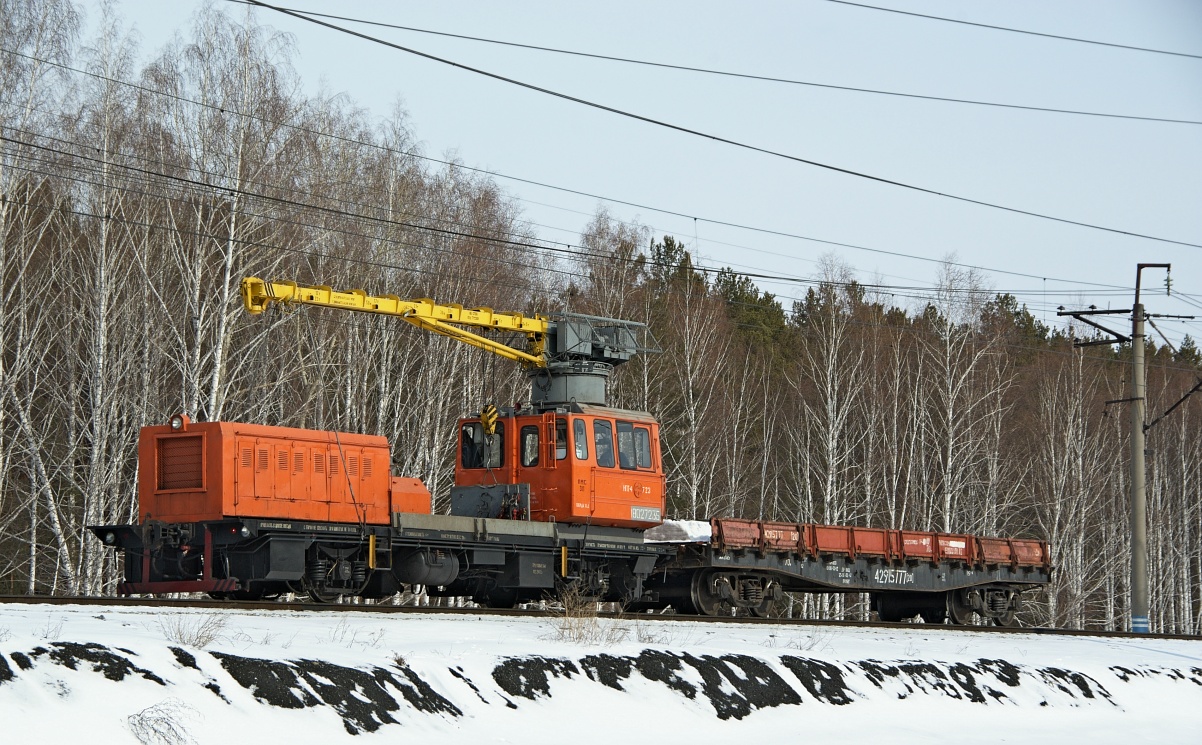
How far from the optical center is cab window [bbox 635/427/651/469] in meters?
23.5

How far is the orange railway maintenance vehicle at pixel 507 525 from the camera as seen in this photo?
18.3 metres

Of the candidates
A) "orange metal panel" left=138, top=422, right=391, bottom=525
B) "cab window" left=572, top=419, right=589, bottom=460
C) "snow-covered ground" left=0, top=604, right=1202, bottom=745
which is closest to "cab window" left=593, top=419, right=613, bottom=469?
"cab window" left=572, top=419, right=589, bottom=460

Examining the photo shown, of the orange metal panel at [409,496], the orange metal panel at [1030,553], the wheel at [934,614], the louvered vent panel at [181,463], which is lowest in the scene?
the wheel at [934,614]

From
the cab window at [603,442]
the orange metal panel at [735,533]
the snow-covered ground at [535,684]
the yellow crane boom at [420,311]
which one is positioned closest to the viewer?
the snow-covered ground at [535,684]

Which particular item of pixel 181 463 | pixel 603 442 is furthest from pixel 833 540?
pixel 181 463

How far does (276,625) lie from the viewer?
13.3m

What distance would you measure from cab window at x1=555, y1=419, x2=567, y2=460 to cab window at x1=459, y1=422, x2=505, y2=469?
4.19 ft

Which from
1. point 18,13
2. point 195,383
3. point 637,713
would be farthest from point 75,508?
point 637,713

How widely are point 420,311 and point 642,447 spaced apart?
191 inches

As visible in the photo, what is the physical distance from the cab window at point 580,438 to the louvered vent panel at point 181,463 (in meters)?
6.65

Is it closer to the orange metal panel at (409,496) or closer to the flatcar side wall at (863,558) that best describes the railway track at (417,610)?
the orange metal panel at (409,496)

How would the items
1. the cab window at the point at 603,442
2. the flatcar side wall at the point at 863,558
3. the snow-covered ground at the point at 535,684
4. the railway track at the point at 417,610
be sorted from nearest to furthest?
the snow-covered ground at the point at 535,684 → the railway track at the point at 417,610 → the cab window at the point at 603,442 → the flatcar side wall at the point at 863,558

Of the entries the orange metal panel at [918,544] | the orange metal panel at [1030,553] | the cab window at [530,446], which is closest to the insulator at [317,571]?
the cab window at [530,446]

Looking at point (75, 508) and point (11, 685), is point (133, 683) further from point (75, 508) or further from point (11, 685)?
point (75, 508)
